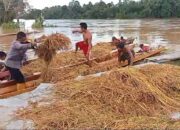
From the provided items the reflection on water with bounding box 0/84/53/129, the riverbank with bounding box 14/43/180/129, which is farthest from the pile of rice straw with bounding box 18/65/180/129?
the reflection on water with bounding box 0/84/53/129

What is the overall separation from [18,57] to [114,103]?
2818 millimetres

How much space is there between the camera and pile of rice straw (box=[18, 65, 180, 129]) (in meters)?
4.78

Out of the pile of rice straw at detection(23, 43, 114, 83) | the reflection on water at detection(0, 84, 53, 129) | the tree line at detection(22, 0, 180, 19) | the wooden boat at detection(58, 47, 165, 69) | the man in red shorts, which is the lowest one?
the tree line at detection(22, 0, 180, 19)

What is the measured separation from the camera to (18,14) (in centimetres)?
4603

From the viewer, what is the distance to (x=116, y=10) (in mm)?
86562

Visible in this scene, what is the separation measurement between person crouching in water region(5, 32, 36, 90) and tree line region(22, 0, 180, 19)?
55705mm

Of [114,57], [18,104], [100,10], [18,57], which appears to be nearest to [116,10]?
[100,10]

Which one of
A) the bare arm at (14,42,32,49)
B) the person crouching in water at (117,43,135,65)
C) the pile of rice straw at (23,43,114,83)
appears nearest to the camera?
the bare arm at (14,42,32,49)

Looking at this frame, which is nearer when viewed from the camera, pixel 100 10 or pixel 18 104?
pixel 18 104

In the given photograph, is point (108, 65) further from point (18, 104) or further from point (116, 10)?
point (116, 10)

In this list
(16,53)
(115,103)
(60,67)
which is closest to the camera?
(115,103)

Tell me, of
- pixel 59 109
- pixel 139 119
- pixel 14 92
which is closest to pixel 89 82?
pixel 59 109

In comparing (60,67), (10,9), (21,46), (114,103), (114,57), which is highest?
(21,46)

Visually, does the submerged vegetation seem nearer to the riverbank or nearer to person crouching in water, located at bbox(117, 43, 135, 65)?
the riverbank
